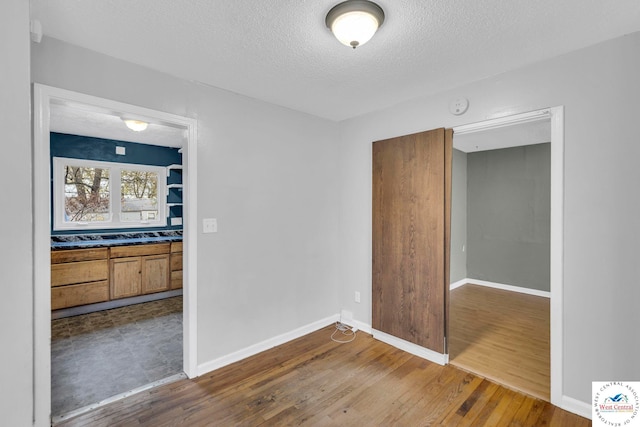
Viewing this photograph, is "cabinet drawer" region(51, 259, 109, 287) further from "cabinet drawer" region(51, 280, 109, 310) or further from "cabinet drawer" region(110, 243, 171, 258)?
"cabinet drawer" region(110, 243, 171, 258)

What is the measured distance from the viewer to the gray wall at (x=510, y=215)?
4668 millimetres

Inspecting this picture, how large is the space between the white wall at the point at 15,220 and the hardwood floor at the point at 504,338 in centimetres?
290

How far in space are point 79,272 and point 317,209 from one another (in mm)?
3174

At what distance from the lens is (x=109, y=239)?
4.40 m

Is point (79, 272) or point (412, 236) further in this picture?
Result: point (79, 272)

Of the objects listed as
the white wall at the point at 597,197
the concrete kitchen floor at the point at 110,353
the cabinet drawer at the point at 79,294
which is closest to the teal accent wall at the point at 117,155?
the cabinet drawer at the point at 79,294

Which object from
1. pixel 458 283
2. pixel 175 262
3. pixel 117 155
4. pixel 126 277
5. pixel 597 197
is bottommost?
pixel 458 283

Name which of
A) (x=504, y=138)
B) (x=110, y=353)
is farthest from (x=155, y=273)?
(x=504, y=138)

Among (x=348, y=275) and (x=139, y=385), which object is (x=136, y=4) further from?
(x=348, y=275)

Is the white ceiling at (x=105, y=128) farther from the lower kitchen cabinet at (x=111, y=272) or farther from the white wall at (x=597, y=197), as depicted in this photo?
the white wall at (x=597, y=197)

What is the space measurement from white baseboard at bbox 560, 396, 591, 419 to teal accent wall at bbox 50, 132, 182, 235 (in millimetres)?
5456

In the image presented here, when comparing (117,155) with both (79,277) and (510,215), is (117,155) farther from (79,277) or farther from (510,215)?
(510,215)

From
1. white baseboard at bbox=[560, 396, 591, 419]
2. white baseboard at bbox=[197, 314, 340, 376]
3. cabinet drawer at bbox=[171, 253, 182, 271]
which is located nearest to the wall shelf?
cabinet drawer at bbox=[171, 253, 182, 271]

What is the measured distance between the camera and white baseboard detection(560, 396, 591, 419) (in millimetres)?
1957
